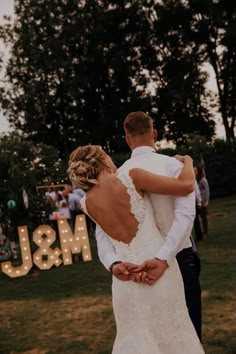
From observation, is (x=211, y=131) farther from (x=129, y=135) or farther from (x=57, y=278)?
(x=129, y=135)

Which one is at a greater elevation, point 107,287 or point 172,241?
point 172,241

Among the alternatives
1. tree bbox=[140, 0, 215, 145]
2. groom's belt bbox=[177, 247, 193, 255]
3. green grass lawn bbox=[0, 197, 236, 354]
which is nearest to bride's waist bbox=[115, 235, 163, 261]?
groom's belt bbox=[177, 247, 193, 255]

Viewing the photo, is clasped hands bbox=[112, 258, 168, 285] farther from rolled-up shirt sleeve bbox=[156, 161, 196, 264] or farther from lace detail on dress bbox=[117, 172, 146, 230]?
lace detail on dress bbox=[117, 172, 146, 230]

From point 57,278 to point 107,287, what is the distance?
1.96m

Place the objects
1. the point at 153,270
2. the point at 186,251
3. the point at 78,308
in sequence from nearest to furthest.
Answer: the point at 153,270 → the point at 186,251 → the point at 78,308

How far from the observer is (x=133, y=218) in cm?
347

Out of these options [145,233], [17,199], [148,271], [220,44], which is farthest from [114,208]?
[220,44]

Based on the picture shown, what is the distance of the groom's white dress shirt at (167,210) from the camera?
11.2 ft

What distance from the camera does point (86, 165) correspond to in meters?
3.49

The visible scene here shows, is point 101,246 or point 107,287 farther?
point 107,287

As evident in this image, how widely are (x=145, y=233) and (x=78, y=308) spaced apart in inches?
207

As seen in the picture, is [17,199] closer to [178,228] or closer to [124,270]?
[124,270]

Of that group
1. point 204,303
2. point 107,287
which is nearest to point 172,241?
point 204,303

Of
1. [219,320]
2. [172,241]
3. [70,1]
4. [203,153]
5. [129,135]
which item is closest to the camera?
[172,241]
